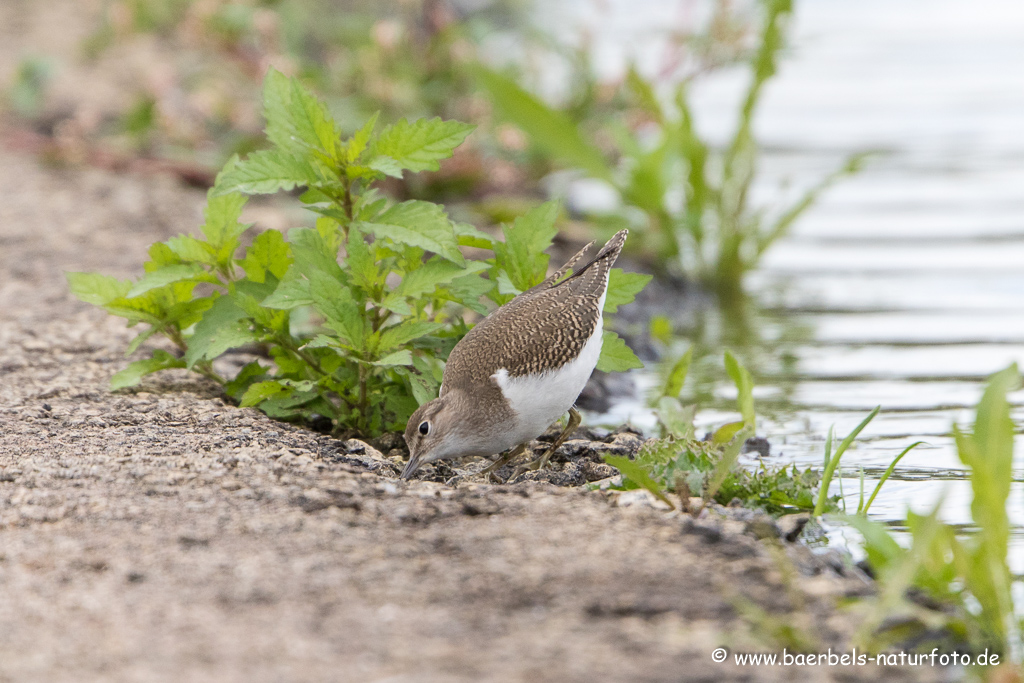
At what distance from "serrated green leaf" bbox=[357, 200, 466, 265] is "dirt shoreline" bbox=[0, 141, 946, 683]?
723mm

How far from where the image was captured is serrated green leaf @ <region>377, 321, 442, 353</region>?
3.77 meters

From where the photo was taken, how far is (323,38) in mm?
11258

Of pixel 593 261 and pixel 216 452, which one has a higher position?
pixel 593 261

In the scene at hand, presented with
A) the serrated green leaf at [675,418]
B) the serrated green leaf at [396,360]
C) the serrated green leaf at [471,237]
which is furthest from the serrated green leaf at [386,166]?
the serrated green leaf at [675,418]

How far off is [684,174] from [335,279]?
12.4ft

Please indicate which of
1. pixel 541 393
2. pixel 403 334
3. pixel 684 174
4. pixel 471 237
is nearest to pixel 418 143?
pixel 471 237

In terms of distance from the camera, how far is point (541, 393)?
3.60 meters

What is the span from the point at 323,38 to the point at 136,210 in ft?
16.0

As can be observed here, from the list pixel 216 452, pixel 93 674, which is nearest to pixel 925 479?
pixel 216 452

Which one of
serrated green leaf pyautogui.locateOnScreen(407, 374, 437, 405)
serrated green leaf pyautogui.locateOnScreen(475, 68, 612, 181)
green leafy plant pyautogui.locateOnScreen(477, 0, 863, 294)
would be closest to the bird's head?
serrated green leaf pyautogui.locateOnScreen(407, 374, 437, 405)

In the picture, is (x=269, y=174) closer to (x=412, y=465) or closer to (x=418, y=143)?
(x=418, y=143)

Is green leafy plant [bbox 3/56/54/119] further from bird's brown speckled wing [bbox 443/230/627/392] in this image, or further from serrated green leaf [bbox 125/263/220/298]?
bird's brown speckled wing [bbox 443/230/627/392]

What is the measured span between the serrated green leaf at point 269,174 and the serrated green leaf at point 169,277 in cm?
39

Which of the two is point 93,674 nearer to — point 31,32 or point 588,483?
point 588,483
